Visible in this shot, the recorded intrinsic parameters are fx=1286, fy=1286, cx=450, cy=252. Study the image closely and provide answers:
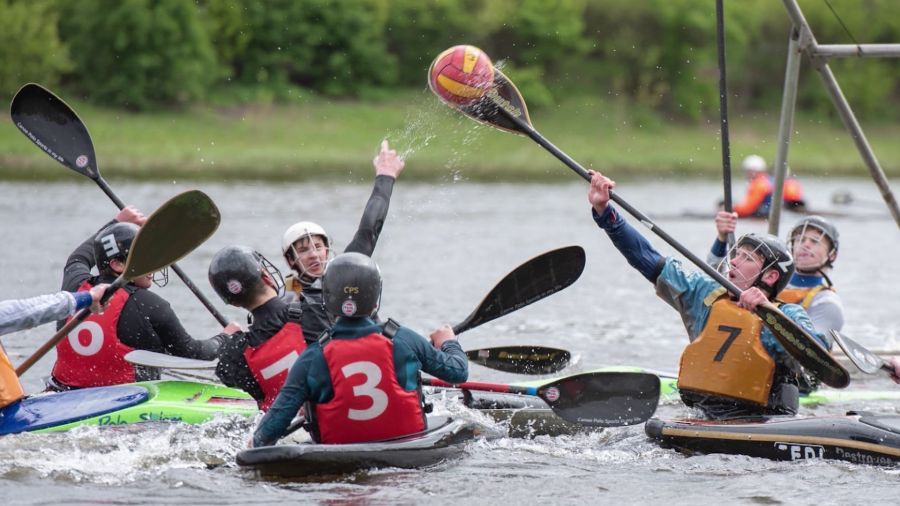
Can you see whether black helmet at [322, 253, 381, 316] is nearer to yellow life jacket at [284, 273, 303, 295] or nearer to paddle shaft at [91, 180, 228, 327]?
yellow life jacket at [284, 273, 303, 295]

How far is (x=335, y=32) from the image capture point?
136 feet

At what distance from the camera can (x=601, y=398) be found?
8.19 metres

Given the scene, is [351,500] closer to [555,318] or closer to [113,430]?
[113,430]

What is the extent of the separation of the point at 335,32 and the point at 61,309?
35.4 m

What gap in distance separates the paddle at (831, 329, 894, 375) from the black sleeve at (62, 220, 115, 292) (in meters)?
4.61

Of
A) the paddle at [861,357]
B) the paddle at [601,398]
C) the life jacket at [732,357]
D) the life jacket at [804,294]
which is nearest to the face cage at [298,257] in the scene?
the paddle at [601,398]

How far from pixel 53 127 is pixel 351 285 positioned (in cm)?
415

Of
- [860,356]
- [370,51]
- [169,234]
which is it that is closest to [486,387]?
[169,234]

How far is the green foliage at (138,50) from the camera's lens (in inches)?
1503

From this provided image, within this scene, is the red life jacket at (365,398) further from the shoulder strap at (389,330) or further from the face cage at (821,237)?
the face cage at (821,237)

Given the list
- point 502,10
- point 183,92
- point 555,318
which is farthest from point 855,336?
point 502,10

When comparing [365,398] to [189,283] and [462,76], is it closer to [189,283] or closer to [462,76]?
[462,76]

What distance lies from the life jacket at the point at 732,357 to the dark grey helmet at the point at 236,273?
2.59m

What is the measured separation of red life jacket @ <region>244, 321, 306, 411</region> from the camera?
283 inches
